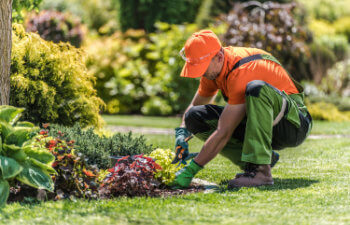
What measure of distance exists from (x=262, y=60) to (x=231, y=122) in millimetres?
620

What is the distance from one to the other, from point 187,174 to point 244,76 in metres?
0.88

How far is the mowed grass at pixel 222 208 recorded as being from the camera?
106 inches

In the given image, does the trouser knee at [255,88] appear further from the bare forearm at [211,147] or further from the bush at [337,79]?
the bush at [337,79]

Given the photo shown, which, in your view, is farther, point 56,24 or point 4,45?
point 56,24

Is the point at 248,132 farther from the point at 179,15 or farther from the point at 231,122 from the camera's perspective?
the point at 179,15

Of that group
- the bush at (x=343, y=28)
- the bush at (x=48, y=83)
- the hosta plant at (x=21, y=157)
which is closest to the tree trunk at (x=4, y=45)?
the bush at (x=48, y=83)

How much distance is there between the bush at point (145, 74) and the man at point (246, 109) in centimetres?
656

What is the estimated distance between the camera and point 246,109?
3520 mm

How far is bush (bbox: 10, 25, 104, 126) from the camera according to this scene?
15.7ft

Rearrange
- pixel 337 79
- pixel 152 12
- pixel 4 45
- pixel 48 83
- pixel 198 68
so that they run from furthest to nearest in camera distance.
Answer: pixel 337 79 → pixel 152 12 → pixel 48 83 → pixel 4 45 → pixel 198 68

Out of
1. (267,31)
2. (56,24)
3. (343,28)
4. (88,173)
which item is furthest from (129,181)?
(343,28)

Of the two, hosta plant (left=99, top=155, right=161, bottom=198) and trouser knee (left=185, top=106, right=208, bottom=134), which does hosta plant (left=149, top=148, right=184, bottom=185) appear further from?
trouser knee (left=185, top=106, right=208, bottom=134)

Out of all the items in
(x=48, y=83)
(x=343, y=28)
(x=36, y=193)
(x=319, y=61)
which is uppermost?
(x=343, y=28)

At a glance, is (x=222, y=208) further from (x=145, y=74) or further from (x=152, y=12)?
(x=152, y=12)
